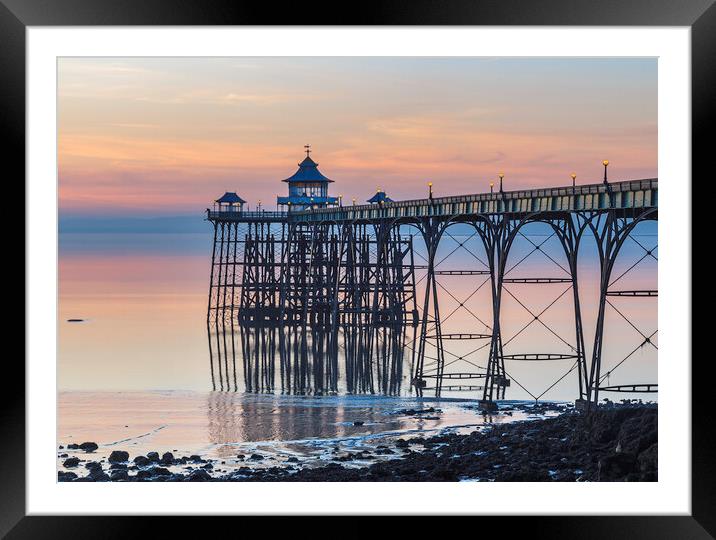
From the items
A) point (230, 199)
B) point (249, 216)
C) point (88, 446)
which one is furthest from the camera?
point (230, 199)

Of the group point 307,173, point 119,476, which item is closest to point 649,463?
point 119,476

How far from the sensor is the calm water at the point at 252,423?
26188 millimetres

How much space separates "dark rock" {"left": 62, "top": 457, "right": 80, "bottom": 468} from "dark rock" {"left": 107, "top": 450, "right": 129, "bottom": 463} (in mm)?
724

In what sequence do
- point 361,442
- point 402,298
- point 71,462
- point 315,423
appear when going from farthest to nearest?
point 402,298 → point 315,423 → point 361,442 → point 71,462

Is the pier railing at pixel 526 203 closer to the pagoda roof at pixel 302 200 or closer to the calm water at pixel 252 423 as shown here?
the calm water at pixel 252 423

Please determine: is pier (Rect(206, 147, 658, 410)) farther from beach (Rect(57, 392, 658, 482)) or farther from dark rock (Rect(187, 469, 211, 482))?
dark rock (Rect(187, 469, 211, 482))

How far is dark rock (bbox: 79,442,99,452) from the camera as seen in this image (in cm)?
2638

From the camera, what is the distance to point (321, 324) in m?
62.7

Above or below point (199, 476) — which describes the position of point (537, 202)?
above

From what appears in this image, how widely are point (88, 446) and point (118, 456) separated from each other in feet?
8.09

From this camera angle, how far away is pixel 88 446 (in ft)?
87.9

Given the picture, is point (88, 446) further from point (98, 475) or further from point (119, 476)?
point (119, 476)

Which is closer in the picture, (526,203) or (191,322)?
(526,203)

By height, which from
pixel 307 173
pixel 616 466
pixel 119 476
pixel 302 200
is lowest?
pixel 119 476
